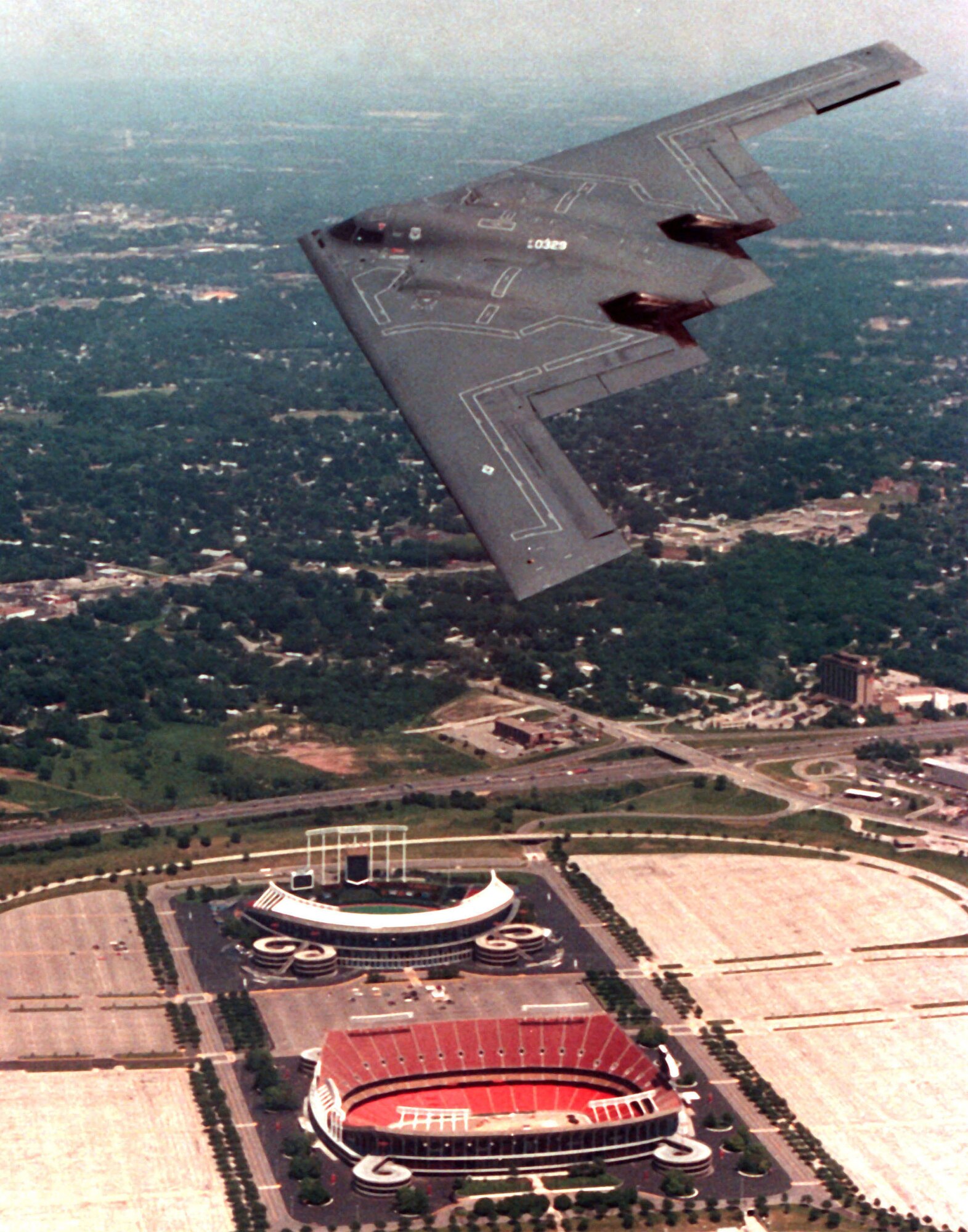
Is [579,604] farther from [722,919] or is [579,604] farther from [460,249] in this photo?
[460,249]

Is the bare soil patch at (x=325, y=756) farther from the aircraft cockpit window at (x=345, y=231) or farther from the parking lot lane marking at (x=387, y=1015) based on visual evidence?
the aircraft cockpit window at (x=345, y=231)

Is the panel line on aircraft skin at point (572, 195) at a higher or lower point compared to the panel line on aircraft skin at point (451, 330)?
higher

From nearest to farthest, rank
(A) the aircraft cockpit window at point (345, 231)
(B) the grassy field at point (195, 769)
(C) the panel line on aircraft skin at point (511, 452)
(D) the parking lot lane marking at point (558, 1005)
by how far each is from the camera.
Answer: (C) the panel line on aircraft skin at point (511, 452), (A) the aircraft cockpit window at point (345, 231), (D) the parking lot lane marking at point (558, 1005), (B) the grassy field at point (195, 769)

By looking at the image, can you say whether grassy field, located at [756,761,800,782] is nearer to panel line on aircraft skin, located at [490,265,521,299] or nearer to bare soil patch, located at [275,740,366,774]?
bare soil patch, located at [275,740,366,774]

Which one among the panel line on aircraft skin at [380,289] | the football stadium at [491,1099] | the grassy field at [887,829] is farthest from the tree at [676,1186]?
the panel line on aircraft skin at [380,289]

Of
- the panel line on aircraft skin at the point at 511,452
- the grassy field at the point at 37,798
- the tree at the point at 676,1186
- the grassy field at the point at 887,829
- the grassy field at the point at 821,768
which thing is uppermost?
the panel line on aircraft skin at the point at 511,452

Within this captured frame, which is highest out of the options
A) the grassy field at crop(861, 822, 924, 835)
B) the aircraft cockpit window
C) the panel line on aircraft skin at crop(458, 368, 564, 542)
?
the aircraft cockpit window

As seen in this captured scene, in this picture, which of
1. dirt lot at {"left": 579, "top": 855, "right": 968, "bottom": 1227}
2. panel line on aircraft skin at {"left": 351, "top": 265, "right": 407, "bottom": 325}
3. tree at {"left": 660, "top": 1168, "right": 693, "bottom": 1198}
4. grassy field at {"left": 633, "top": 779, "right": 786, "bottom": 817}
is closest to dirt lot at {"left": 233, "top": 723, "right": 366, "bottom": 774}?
grassy field at {"left": 633, "top": 779, "right": 786, "bottom": 817}
